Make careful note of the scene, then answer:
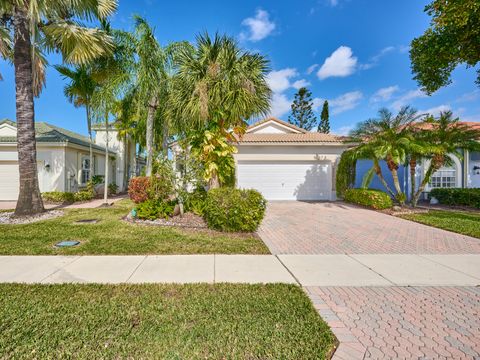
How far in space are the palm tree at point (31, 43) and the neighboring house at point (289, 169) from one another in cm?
848

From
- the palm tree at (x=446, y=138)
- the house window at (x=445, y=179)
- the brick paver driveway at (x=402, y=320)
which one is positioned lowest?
the brick paver driveway at (x=402, y=320)

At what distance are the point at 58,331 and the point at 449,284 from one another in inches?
217

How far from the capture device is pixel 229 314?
2.74m

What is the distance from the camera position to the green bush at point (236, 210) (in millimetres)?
6352

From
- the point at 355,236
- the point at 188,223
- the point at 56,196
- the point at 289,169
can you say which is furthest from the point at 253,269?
the point at 56,196

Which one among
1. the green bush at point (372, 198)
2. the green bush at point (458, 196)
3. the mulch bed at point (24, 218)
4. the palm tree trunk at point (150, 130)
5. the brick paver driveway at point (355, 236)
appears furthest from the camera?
the palm tree trunk at point (150, 130)

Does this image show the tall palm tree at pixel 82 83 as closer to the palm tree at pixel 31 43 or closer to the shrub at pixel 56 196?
the palm tree at pixel 31 43

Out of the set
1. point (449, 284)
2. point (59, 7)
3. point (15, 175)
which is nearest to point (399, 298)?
point (449, 284)

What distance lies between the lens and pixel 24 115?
8109 millimetres

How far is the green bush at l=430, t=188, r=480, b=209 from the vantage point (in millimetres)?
11281

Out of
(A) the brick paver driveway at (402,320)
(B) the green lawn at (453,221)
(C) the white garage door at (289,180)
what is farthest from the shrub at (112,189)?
(B) the green lawn at (453,221)

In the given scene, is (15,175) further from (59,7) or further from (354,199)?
(354,199)

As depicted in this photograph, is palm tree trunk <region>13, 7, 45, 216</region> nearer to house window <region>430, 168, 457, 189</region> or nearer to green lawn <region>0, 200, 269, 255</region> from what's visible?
green lawn <region>0, 200, 269, 255</region>

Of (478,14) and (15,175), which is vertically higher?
(478,14)
